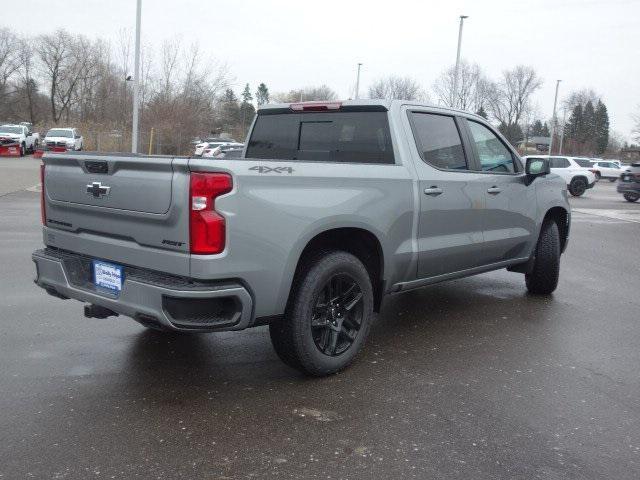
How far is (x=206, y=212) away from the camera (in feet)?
10.7

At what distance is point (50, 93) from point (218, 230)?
78.1 metres

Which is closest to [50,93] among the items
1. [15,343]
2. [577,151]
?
[577,151]

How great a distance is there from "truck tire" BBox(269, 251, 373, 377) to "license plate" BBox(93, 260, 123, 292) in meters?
0.96

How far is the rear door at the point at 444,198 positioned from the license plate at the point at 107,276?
7.20 ft

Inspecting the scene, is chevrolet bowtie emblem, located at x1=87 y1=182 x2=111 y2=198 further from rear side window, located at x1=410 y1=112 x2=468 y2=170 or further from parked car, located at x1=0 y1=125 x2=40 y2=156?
parked car, located at x1=0 y1=125 x2=40 y2=156

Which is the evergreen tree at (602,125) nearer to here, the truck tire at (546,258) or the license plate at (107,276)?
the truck tire at (546,258)

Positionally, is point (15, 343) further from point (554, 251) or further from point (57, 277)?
point (554, 251)

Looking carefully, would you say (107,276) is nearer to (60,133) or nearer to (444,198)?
(444,198)

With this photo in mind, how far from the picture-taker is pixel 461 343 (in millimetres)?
5000

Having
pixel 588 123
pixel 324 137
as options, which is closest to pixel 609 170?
pixel 324 137

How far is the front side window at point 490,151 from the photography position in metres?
5.49

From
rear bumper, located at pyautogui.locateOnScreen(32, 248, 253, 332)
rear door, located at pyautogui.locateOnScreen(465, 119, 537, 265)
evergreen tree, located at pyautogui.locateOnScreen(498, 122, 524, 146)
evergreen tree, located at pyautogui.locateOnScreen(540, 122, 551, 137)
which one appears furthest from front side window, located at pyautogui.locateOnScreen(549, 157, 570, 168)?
evergreen tree, located at pyautogui.locateOnScreen(540, 122, 551, 137)

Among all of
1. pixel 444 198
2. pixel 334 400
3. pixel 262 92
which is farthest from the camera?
pixel 262 92

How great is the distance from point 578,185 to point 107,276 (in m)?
26.4
